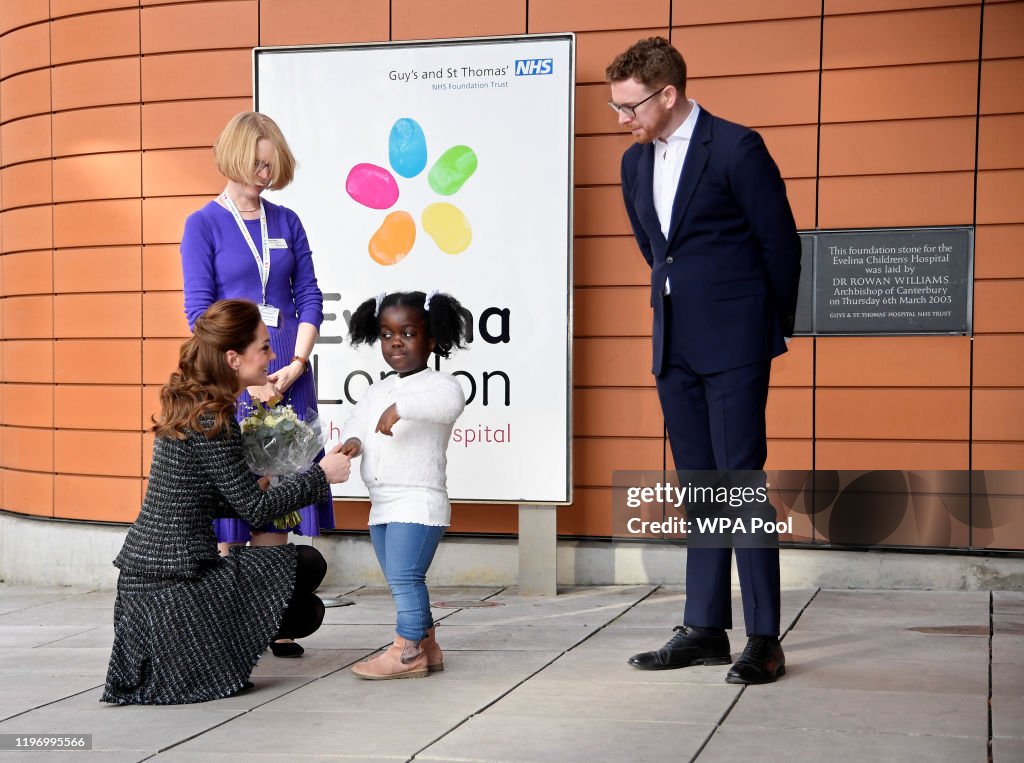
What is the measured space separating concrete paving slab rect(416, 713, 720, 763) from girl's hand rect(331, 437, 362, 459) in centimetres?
96

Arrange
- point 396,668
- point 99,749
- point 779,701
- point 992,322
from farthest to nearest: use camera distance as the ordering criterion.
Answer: point 992,322 → point 396,668 → point 779,701 → point 99,749

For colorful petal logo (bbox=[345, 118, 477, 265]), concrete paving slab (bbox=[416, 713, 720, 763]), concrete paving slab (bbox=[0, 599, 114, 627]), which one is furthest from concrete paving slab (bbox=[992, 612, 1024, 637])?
concrete paving slab (bbox=[0, 599, 114, 627])

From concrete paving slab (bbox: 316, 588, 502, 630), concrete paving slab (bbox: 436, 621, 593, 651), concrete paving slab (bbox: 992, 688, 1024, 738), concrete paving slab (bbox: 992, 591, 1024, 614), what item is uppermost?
concrete paving slab (bbox: 992, 688, 1024, 738)

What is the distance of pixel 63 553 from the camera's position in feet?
22.2


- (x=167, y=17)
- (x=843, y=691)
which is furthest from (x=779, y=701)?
(x=167, y=17)

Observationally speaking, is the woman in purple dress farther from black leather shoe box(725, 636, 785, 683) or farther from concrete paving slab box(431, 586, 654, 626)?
black leather shoe box(725, 636, 785, 683)

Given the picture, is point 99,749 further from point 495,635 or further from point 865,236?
point 865,236

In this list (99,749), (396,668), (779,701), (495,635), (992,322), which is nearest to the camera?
(99,749)

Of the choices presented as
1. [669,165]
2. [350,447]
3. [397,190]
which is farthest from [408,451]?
[397,190]

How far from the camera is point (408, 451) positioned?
394 cm

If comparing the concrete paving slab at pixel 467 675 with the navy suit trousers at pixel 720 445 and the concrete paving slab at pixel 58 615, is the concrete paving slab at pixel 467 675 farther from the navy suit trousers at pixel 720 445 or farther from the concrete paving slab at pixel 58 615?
the concrete paving slab at pixel 58 615

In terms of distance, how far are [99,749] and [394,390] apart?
1.41 meters

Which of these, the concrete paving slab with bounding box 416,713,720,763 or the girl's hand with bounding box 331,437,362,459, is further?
the girl's hand with bounding box 331,437,362,459

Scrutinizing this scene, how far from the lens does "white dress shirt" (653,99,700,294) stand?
13.0 feet
